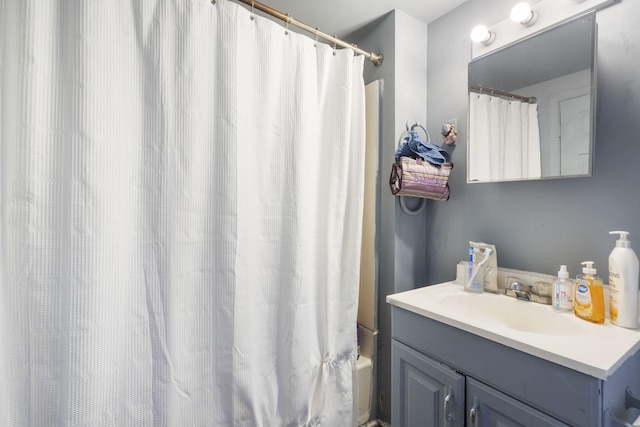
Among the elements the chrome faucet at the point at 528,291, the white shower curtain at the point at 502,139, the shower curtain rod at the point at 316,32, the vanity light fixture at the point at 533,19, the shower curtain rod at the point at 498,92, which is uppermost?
the shower curtain rod at the point at 316,32

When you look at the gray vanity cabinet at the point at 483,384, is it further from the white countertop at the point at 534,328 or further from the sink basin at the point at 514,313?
the sink basin at the point at 514,313

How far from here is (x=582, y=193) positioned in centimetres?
105

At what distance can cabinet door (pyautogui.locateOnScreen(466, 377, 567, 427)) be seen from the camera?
76 centimetres

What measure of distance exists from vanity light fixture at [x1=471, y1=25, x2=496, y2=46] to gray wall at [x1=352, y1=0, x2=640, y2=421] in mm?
90

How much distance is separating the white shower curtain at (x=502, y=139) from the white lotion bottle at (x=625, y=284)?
0.38m

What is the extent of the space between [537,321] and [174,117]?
1.51 m

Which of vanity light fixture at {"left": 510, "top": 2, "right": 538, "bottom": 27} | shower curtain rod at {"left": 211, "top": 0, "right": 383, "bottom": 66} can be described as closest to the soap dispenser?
vanity light fixture at {"left": 510, "top": 2, "right": 538, "bottom": 27}

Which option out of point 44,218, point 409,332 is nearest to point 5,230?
point 44,218

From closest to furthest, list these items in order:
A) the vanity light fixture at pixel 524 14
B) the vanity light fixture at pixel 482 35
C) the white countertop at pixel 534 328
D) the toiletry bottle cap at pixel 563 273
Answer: the white countertop at pixel 534 328, the toiletry bottle cap at pixel 563 273, the vanity light fixture at pixel 524 14, the vanity light fixture at pixel 482 35

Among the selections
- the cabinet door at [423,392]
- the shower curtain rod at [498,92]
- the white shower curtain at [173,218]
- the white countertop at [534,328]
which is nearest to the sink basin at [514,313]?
the white countertop at [534,328]


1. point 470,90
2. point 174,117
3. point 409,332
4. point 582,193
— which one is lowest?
point 409,332

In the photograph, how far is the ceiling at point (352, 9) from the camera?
142 centimetres

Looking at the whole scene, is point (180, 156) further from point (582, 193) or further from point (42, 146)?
point (582, 193)

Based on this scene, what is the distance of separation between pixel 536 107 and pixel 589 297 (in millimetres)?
742
